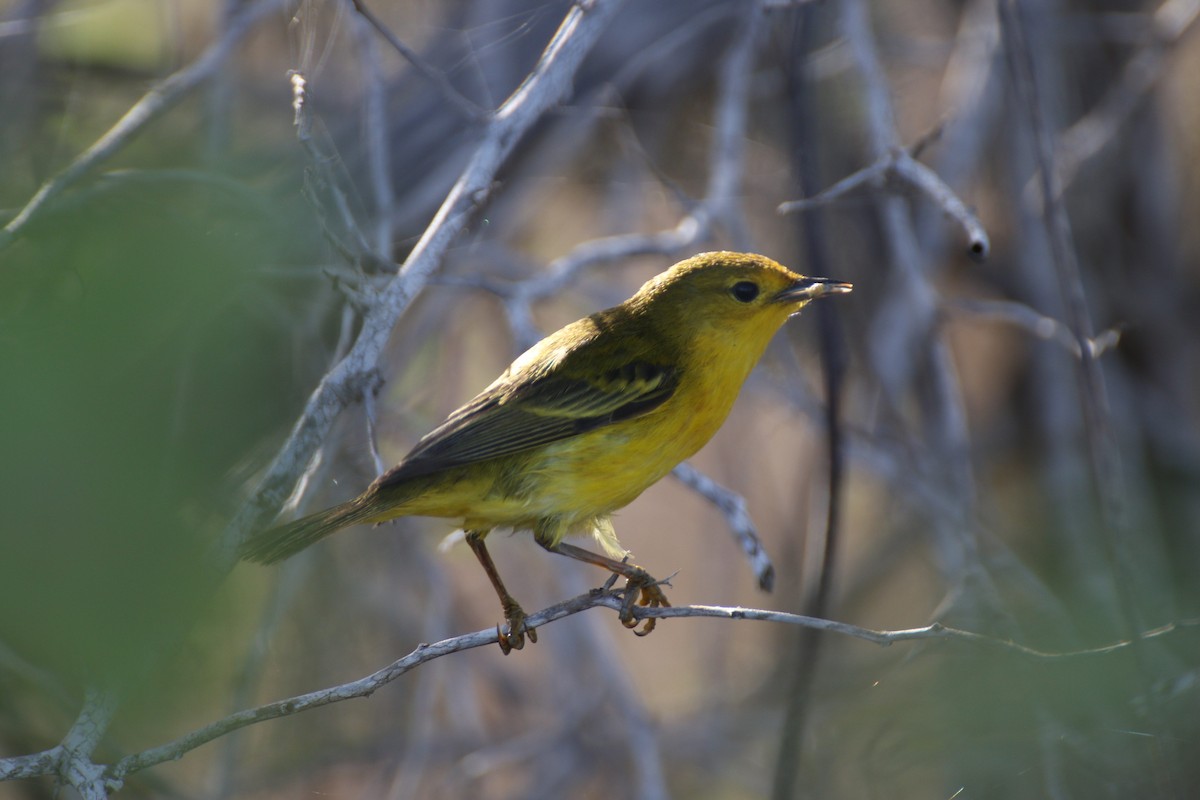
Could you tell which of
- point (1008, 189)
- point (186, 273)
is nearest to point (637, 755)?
point (186, 273)

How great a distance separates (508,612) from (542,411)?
0.62m

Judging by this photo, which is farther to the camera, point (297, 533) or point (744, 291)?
point (744, 291)

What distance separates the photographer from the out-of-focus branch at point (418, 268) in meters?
2.29

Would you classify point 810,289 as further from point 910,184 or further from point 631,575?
point 631,575

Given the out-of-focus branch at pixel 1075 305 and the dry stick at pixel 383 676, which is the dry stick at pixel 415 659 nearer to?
the dry stick at pixel 383 676

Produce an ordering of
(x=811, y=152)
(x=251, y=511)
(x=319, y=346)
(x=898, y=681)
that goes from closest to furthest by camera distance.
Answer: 1. (x=251, y=511)
2. (x=898, y=681)
3. (x=319, y=346)
4. (x=811, y=152)

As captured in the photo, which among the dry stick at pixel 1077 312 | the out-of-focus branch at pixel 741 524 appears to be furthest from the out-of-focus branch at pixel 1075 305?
the out-of-focus branch at pixel 741 524

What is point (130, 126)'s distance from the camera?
298 cm

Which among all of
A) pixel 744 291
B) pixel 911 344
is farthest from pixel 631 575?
pixel 911 344

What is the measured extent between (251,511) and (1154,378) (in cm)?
466

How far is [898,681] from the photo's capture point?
10.5 ft

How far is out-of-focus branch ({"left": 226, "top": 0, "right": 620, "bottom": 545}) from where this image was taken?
229 centimetres

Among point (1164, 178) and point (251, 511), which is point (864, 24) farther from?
point (251, 511)

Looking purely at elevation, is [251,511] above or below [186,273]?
below
